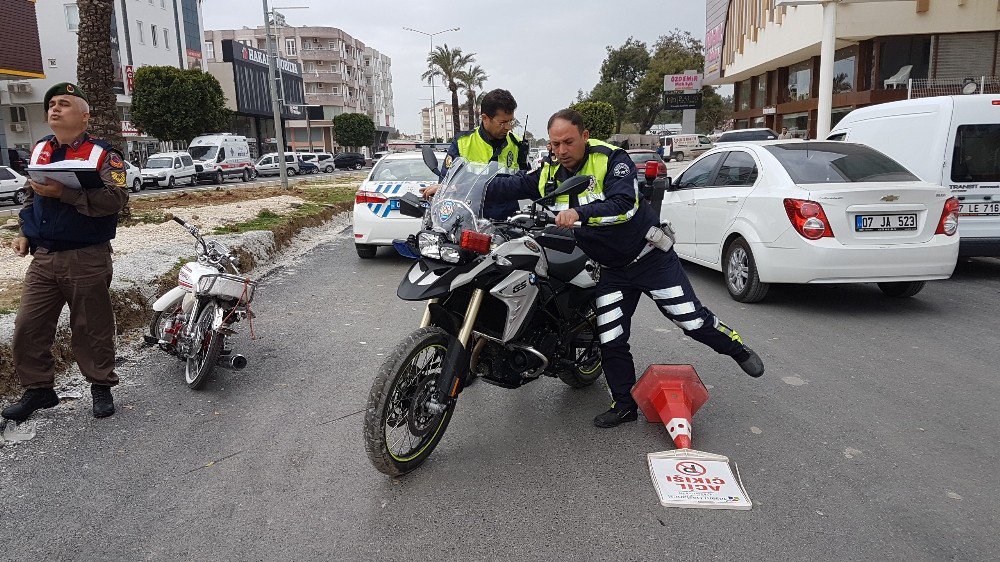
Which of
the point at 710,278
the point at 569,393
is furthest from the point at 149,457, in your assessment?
the point at 710,278

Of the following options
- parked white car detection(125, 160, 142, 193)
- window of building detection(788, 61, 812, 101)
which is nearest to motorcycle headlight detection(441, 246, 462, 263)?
parked white car detection(125, 160, 142, 193)

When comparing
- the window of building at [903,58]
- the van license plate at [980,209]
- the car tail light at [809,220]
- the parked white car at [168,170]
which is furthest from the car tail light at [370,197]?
the parked white car at [168,170]

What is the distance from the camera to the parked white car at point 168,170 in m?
32.5

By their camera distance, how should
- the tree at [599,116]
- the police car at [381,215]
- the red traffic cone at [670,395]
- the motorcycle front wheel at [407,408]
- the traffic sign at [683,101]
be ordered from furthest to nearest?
the traffic sign at [683,101] → the tree at [599,116] → the police car at [381,215] → the red traffic cone at [670,395] → the motorcycle front wheel at [407,408]

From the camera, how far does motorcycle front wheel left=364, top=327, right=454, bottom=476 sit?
325 cm

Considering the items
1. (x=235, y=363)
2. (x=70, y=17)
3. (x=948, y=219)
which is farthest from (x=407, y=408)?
(x=70, y=17)

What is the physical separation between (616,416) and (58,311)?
11.3ft

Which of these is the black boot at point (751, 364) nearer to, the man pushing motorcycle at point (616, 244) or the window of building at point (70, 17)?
the man pushing motorcycle at point (616, 244)

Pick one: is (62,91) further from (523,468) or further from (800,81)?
(800,81)

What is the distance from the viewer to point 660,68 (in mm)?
68625

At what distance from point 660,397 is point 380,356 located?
7.97 ft

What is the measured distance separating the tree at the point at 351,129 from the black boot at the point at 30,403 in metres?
80.9

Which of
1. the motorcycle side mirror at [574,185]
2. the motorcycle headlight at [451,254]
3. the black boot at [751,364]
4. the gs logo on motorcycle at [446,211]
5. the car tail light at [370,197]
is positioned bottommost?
the black boot at [751,364]

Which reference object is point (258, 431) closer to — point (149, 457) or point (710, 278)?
point (149, 457)
